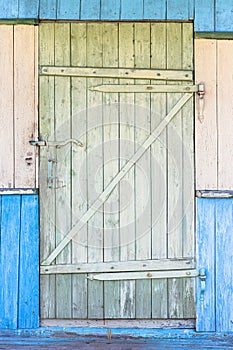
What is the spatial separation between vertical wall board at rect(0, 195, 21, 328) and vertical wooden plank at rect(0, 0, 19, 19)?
126cm

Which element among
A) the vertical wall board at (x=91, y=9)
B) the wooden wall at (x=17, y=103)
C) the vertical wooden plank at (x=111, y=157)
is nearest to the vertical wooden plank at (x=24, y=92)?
the wooden wall at (x=17, y=103)

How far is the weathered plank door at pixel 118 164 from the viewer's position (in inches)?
136

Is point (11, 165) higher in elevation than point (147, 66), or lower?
lower

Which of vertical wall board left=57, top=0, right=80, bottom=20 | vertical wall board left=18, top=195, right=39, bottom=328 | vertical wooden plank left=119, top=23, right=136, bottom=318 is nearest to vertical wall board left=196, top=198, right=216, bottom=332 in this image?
vertical wooden plank left=119, top=23, right=136, bottom=318

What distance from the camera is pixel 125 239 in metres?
3.47

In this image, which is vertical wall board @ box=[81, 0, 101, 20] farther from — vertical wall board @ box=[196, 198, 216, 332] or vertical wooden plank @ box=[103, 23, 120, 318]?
vertical wall board @ box=[196, 198, 216, 332]

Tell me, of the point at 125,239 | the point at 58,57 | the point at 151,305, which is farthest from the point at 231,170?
the point at 58,57

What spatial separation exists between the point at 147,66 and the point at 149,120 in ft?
1.27

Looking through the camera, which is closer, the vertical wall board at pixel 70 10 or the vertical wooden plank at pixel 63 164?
the vertical wall board at pixel 70 10

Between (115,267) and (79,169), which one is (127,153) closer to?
(79,169)

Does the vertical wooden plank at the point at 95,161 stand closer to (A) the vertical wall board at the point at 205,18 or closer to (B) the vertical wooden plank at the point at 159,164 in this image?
(B) the vertical wooden plank at the point at 159,164

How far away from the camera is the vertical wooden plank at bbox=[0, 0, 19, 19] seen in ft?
11.0

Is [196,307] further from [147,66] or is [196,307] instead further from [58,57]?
[58,57]

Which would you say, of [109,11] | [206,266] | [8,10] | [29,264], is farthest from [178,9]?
[29,264]
